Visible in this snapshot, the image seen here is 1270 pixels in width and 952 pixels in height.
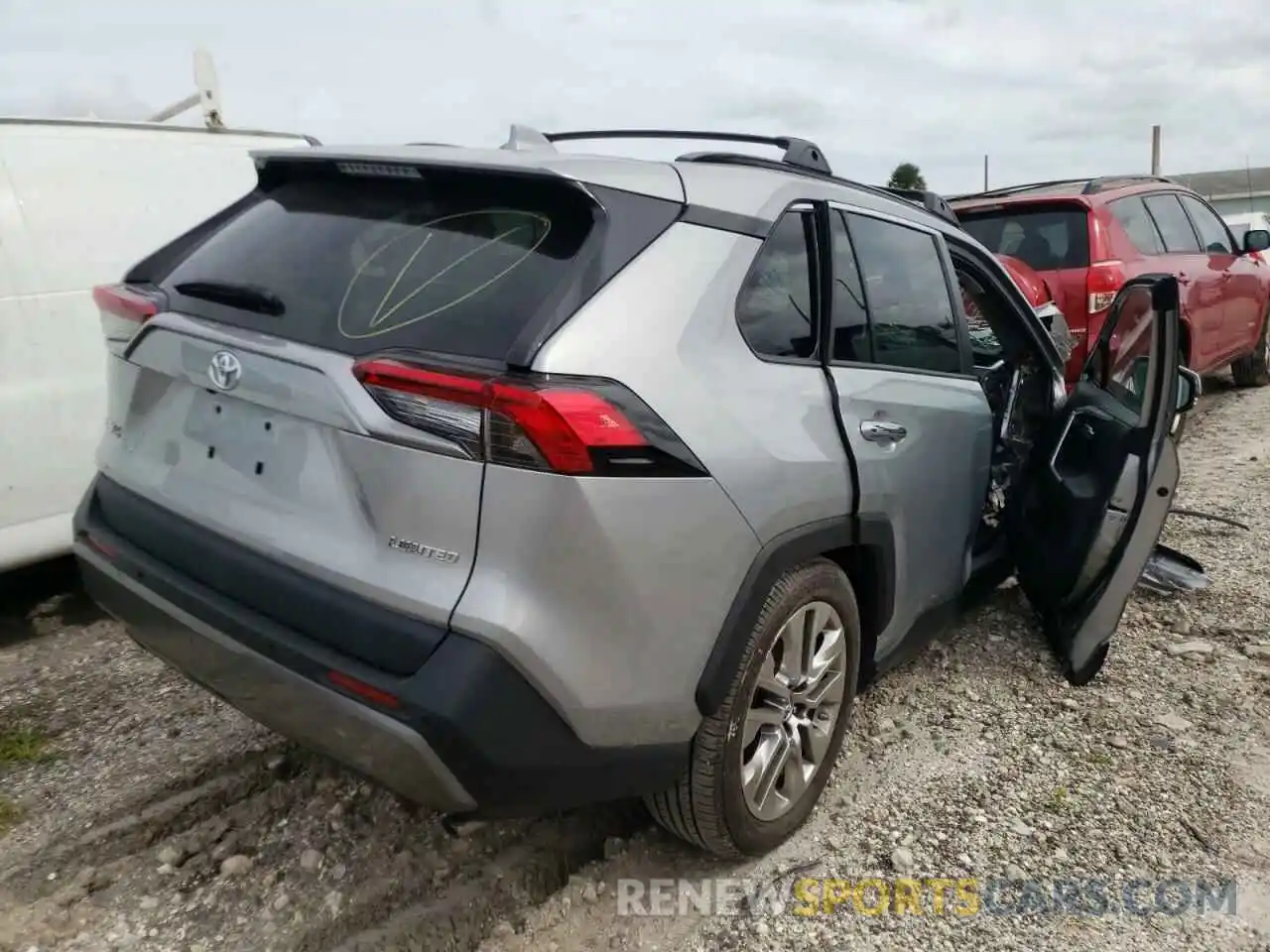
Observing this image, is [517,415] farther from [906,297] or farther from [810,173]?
[906,297]

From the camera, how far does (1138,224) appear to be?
20.7 feet

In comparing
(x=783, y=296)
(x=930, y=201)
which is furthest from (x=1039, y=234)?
(x=783, y=296)

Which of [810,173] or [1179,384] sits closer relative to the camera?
[810,173]

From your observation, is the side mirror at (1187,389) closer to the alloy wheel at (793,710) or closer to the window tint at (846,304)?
the window tint at (846,304)

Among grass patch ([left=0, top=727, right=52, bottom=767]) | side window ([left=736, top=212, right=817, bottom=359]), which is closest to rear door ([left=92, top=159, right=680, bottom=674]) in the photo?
side window ([left=736, top=212, right=817, bottom=359])

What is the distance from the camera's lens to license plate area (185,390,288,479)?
1984 millimetres

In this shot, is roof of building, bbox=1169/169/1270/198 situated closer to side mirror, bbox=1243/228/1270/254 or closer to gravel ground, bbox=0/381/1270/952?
side mirror, bbox=1243/228/1270/254

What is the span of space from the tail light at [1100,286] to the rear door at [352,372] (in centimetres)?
452

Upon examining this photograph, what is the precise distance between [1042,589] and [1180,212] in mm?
4916

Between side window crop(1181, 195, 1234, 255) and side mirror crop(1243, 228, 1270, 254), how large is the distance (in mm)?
140

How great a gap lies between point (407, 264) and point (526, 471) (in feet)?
1.98

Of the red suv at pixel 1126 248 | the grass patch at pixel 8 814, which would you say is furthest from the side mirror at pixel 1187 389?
the grass patch at pixel 8 814

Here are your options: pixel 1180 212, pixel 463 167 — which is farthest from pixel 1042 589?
pixel 1180 212

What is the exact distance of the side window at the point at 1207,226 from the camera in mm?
7219
